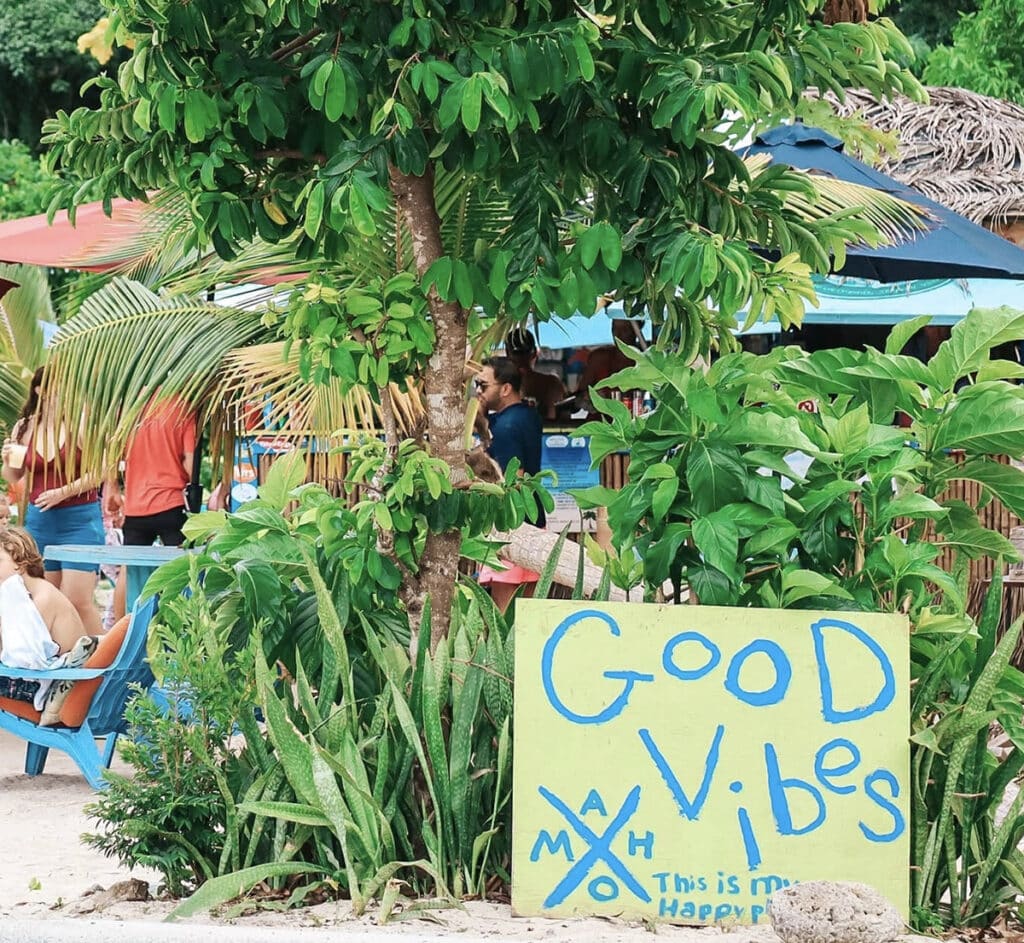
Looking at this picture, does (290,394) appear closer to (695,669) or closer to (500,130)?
(500,130)

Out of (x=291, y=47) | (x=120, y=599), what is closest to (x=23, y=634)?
(x=120, y=599)

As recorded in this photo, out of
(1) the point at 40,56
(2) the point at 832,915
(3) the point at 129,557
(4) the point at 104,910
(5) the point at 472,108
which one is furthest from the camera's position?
(1) the point at 40,56

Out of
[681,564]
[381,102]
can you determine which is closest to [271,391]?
[381,102]

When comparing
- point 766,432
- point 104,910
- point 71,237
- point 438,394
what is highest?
point 71,237

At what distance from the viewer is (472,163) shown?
374 cm

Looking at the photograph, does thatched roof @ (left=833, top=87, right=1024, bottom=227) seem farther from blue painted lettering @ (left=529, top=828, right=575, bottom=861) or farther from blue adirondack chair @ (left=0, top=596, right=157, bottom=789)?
blue painted lettering @ (left=529, top=828, right=575, bottom=861)

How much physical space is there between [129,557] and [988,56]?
1249 centimetres

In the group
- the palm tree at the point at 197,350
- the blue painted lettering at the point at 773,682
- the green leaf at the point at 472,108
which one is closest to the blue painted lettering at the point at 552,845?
the blue painted lettering at the point at 773,682

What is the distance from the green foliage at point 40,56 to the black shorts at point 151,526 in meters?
15.3

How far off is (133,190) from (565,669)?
1858 mm

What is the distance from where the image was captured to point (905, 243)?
725 centimetres

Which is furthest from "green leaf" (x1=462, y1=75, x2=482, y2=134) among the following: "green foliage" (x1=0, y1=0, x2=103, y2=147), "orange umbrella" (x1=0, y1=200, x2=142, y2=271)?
"green foliage" (x1=0, y1=0, x2=103, y2=147)

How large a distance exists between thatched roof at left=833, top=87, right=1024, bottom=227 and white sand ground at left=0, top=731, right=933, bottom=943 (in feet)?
24.5

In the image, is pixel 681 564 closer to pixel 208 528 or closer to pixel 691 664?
pixel 691 664
